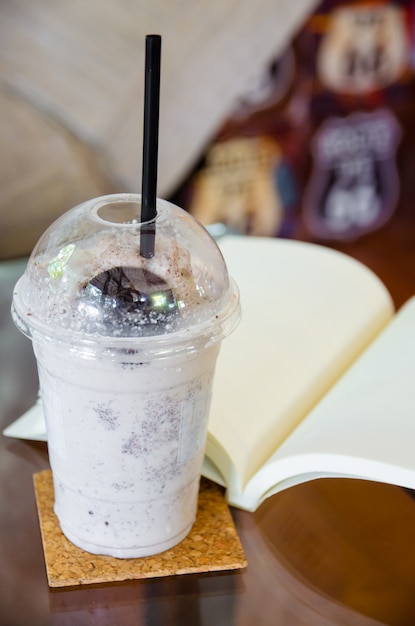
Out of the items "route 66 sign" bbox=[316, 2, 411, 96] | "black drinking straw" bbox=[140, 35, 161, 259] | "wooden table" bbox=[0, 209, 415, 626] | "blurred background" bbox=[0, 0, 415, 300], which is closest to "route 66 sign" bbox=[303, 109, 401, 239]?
"blurred background" bbox=[0, 0, 415, 300]

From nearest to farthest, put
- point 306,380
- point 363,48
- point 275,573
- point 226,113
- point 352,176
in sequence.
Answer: point 275,573
point 306,380
point 226,113
point 363,48
point 352,176

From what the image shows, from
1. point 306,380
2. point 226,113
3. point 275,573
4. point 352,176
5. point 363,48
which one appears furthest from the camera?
point 352,176

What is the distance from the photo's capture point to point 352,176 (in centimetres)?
290

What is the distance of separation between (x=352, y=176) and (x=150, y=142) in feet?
7.56

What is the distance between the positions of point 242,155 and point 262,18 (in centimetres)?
42

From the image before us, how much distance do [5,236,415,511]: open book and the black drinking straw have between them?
0.86 feet

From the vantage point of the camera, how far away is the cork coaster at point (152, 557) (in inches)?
31.0

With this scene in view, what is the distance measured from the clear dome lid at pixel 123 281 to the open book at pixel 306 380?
0.64 ft

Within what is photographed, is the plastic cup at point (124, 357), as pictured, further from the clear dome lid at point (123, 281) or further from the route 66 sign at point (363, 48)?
the route 66 sign at point (363, 48)

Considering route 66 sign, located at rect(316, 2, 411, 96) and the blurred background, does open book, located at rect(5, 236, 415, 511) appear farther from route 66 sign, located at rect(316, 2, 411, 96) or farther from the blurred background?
route 66 sign, located at rect(316, 2, 411, 96)

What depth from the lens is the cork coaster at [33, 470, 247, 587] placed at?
0.79 m

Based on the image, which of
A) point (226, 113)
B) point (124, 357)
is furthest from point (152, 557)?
point (226, 113)

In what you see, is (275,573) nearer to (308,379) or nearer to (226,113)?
(308,379)

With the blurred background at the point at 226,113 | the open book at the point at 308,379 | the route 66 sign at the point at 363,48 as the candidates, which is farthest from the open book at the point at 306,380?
the route 66 sign at the point at 363,48
